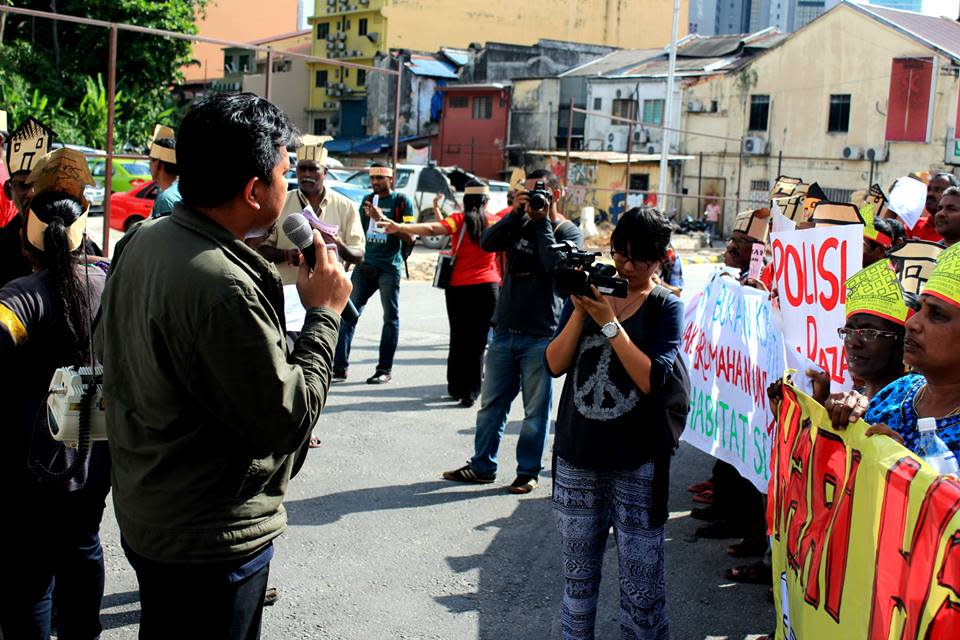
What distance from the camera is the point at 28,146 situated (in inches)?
224

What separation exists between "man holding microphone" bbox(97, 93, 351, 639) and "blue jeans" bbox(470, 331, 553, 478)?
12.9 ft

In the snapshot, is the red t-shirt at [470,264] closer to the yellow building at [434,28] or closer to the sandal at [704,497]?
the sandal at [704,497]

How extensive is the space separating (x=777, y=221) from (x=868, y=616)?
2.91 m

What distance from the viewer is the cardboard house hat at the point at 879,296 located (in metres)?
3.65

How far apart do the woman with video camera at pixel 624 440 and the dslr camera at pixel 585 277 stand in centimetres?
8

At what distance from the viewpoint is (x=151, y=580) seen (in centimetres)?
255

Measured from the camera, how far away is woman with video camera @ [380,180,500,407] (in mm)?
8430

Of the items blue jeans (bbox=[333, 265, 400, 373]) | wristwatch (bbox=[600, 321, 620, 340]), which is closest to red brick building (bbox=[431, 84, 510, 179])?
blue jeans (bbox=[333, 265, 400, 373])

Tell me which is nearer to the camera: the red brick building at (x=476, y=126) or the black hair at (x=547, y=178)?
the black hair at (x=547, y=178)

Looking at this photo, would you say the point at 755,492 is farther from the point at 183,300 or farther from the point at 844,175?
the point at 844,175

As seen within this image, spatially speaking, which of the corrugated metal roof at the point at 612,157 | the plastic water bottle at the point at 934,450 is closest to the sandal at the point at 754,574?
the plastic water bottle at the point at 934,450

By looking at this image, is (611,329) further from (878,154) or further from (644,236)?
(878,154)

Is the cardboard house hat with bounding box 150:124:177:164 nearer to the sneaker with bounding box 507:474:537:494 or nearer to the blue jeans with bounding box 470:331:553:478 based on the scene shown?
the blue jeans with bounding box 470:331:553:478

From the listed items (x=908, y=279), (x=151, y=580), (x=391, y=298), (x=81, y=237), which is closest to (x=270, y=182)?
(x=151, y=580)
